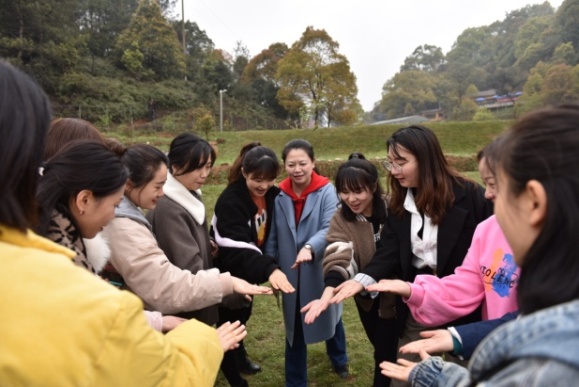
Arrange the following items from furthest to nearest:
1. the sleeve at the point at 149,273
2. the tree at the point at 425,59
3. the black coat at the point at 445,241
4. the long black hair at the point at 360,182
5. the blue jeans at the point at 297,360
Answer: the tree at the point at 425,59, the blue jeans at the point at 297,360, the long black hair at the point at 360,182, the black coat at the point at 445,241, the sleeve at the point at 149,273

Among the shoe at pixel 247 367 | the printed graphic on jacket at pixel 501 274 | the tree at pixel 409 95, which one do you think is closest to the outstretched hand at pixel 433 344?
Answer: the printed graphic on jacket at pixel 501 274

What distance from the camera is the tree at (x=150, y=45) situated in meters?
34.7

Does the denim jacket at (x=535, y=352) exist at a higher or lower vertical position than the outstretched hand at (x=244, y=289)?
higher

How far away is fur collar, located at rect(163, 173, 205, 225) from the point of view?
2578 mm

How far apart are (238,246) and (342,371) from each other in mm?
1543

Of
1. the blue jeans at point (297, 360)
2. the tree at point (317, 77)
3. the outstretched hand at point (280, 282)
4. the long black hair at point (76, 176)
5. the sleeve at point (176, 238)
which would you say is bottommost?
the blue jeans at point (297, 360)

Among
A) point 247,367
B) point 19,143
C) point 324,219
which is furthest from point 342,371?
point 19,143

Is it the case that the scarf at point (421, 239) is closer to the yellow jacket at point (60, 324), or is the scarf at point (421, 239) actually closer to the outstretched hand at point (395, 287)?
the outstretched hand at point (395, 287)

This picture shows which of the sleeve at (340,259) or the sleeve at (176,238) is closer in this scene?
the sleeve at (176,238)

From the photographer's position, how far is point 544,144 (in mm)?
925

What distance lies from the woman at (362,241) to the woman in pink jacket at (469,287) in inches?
18.7

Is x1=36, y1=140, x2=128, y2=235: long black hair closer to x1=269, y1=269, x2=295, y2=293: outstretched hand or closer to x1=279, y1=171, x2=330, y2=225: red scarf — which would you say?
x1=269, y1=269, x2=295, y2=293: outstretched hand

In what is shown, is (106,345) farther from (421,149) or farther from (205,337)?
(421,149)

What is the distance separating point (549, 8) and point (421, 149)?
10154 centimetres
